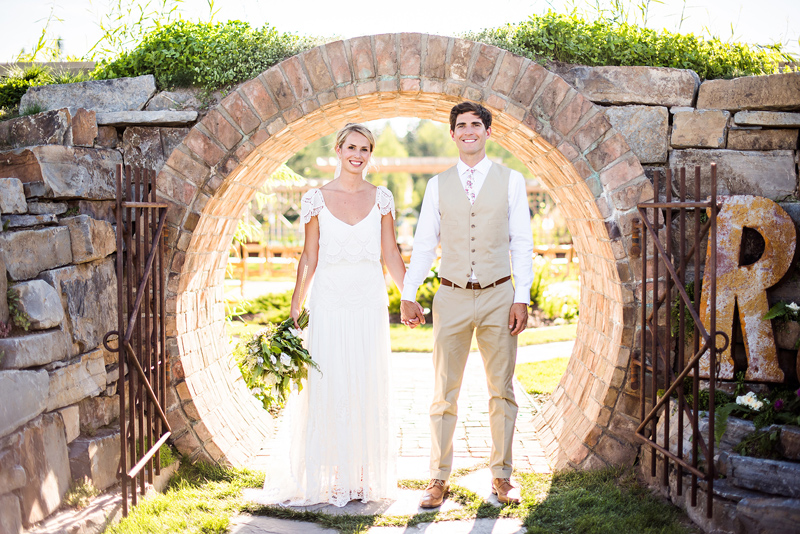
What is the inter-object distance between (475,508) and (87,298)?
7.78 ft

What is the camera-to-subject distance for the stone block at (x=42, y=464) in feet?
9.00

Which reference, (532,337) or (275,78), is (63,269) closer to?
(275,78)

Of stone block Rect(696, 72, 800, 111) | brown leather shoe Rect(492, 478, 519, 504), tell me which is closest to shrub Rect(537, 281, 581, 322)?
stone block Rect(696, 72, 800, 111)

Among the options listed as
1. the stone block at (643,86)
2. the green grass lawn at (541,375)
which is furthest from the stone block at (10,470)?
the green grass lawn at (541,375)

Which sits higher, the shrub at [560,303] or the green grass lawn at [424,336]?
the shrub at [560,303]

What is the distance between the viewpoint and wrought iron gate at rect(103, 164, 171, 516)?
3102 mm

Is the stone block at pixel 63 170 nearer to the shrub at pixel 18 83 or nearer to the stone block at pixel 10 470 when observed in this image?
the shrub at pixel 18 83

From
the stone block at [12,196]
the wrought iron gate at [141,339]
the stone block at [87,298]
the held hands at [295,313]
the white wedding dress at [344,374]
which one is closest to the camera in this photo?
the stone block at [12,196]

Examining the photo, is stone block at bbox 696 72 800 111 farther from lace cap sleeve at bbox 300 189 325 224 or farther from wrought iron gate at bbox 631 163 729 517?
lace cap sleeve at bbox 300 189 325 224

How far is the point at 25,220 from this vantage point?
3.09 meters

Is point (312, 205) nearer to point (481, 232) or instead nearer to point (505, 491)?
point (481, 232)

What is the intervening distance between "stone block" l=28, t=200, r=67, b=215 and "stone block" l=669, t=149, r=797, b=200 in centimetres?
353

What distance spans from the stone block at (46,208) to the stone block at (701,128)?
3502 millimetres

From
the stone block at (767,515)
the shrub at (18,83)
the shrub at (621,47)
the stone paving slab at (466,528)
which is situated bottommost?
the stone paving slab at (466,528)
